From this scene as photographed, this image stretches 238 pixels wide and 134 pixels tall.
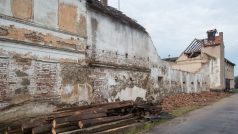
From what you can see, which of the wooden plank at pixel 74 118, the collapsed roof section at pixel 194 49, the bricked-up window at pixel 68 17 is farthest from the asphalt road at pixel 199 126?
the collapsed roof section at pixel 194 49

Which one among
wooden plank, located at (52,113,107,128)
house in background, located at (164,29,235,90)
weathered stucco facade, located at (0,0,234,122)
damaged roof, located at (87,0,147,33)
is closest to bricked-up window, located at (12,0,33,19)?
weathered stucco facade, located at (0,0,234,122)

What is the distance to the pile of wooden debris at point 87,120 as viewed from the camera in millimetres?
7955

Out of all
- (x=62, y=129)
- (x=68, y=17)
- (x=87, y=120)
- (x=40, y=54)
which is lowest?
(x=62, y=129)

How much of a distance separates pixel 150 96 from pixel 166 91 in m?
3.00

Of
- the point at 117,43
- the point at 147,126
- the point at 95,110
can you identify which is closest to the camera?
the point at 95,110

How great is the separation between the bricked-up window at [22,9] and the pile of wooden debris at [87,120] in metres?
3.58

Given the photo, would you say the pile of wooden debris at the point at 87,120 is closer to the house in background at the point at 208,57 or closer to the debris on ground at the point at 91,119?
the debris on ground at the point at 91,119

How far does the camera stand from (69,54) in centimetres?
1226

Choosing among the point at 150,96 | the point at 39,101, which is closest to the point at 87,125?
the point at 39,101

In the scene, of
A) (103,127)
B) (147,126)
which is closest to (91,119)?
(103,127)

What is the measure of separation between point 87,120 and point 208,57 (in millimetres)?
27883

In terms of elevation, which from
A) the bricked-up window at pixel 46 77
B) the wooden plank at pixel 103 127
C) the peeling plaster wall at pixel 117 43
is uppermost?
the peeling plaster wall at pixel 117 43

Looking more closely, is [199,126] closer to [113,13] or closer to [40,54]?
[40,54]

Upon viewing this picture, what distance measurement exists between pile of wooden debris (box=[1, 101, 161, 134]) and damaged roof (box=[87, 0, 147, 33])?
16.4 ft
